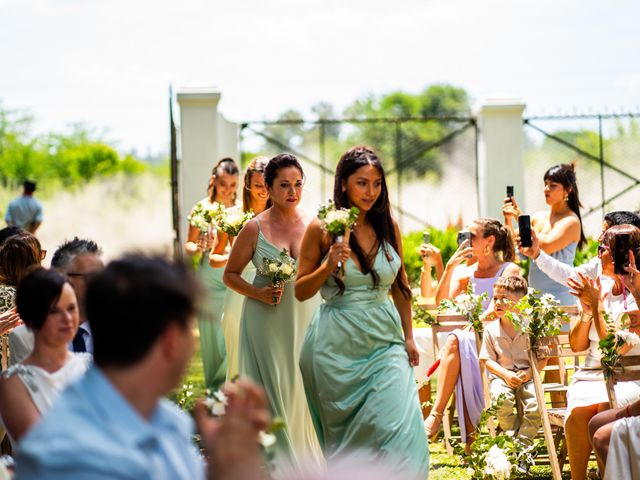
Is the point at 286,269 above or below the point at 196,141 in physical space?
below

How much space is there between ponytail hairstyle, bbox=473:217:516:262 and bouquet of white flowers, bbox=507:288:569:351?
1598 millimetres

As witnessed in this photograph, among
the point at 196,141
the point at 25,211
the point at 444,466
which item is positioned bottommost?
the point at 444,466

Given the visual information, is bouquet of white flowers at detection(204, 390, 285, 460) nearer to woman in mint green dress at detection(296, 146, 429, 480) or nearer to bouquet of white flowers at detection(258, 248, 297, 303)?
woman in mint green dress at detection(296, 146, 429, 480)

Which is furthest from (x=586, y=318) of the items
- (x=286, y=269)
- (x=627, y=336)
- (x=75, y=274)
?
(x=75, y=274)

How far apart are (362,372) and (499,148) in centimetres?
1085

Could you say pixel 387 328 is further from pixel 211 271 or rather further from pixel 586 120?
pixel 586 120

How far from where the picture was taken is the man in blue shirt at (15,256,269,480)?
2.34m

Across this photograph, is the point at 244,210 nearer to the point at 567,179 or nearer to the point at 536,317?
the point at 536,317

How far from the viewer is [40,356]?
4133 millimetres

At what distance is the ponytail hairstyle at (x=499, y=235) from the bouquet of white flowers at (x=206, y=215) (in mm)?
2277

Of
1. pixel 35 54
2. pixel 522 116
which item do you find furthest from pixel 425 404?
pixel 35 54

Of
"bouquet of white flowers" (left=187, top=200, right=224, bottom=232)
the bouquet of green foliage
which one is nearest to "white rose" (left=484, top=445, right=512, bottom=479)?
the bouquet of green foliage

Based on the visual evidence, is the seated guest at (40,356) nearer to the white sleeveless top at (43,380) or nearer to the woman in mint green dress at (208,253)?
the white sleeveless top at (43,380)

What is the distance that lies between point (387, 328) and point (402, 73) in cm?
7274
